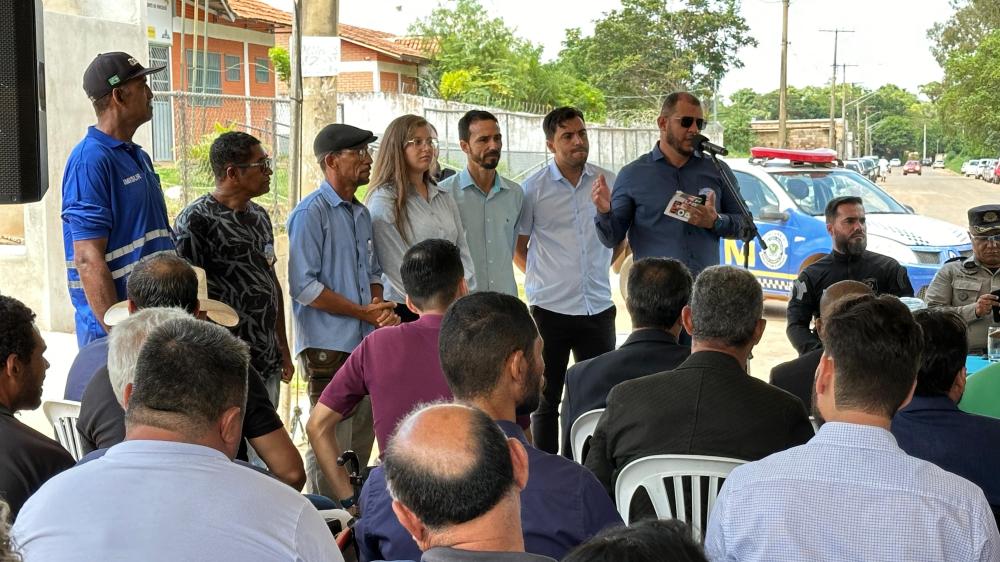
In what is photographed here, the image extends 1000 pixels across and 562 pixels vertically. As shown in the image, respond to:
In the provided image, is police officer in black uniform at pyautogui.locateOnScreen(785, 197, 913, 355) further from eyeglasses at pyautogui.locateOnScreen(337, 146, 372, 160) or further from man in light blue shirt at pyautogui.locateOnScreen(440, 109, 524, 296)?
eyeglasses at pyautogui.locateOnScreen(337, 146, 372, 160)

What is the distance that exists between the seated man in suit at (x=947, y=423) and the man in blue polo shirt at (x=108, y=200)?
285 cm

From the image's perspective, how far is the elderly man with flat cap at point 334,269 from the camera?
4715mm

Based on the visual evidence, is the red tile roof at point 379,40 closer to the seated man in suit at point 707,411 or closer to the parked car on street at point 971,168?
the seated man in suit at point 707,411

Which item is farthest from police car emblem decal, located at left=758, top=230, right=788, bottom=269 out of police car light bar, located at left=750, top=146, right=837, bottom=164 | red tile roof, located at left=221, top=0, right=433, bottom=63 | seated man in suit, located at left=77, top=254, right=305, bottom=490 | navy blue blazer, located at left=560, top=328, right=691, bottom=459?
red tile roof, located at left=221, top=0, right=433, bottom=63

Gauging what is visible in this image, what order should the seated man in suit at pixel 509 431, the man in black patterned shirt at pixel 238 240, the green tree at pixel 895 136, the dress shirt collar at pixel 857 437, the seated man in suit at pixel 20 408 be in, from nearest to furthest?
the dress shirt collar at pixel 857 437, the seated man in suit at pixel 509 431, the seated man in suit at pixel 20 408, the man in black patterned shirt at pixel 238 240, the green tree at pixel 895 136

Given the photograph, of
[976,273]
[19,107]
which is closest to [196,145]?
[976,273]

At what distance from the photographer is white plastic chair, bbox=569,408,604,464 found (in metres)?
3.56

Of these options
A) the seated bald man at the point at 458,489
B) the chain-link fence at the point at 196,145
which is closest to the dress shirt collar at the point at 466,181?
the chain-link fence at the point at 196,145

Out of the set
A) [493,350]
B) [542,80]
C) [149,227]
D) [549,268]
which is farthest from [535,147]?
[493,350]

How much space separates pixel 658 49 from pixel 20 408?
38156 mm

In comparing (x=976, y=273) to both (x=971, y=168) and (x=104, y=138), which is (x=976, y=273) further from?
(x=971, y=168)

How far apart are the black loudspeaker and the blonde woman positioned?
6.17 ft

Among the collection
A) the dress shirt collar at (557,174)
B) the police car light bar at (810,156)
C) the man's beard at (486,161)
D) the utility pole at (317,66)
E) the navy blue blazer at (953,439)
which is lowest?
the navy blue blazer at (953,439)

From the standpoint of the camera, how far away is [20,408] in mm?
2881
